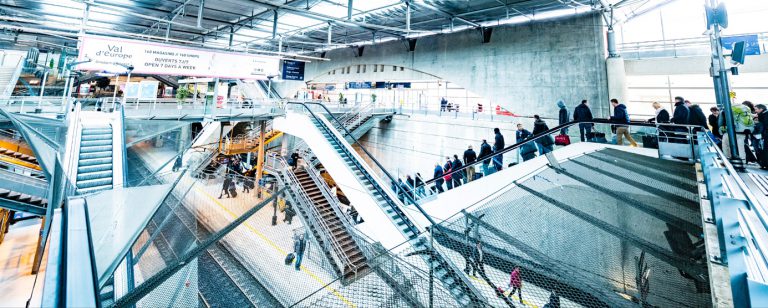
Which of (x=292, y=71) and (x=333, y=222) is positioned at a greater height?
(x=292, y=71)

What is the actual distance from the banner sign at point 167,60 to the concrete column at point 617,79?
40.2 ft

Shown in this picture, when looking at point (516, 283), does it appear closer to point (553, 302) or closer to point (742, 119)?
point (553, 302)

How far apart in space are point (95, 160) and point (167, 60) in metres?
4.86

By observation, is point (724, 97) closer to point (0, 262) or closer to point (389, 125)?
point (389, 125)

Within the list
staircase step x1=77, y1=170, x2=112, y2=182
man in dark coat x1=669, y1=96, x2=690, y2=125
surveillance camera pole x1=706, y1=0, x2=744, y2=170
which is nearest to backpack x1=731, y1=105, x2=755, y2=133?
surveillance camera pole x1=706, y1=0, x2=744, y2=170

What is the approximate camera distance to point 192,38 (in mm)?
20359

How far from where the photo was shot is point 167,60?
28.5ft

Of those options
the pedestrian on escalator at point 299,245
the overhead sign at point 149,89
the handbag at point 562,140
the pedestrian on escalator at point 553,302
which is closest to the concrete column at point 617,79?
the handbag at point 562,140

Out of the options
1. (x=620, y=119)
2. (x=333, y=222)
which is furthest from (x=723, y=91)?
(x=333, y=222)

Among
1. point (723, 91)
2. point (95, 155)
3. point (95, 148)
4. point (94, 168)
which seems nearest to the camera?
point (94, 168)

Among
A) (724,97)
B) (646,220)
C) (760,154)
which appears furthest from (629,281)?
(724,97)

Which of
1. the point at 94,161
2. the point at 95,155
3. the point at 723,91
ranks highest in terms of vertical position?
the point at 723,91

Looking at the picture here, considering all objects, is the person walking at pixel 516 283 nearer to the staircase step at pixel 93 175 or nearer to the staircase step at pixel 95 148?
the staircase step at pixel 93 175

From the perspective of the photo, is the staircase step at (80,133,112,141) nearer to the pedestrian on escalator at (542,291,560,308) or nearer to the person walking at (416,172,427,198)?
the person walking at (416,172,427,198)
